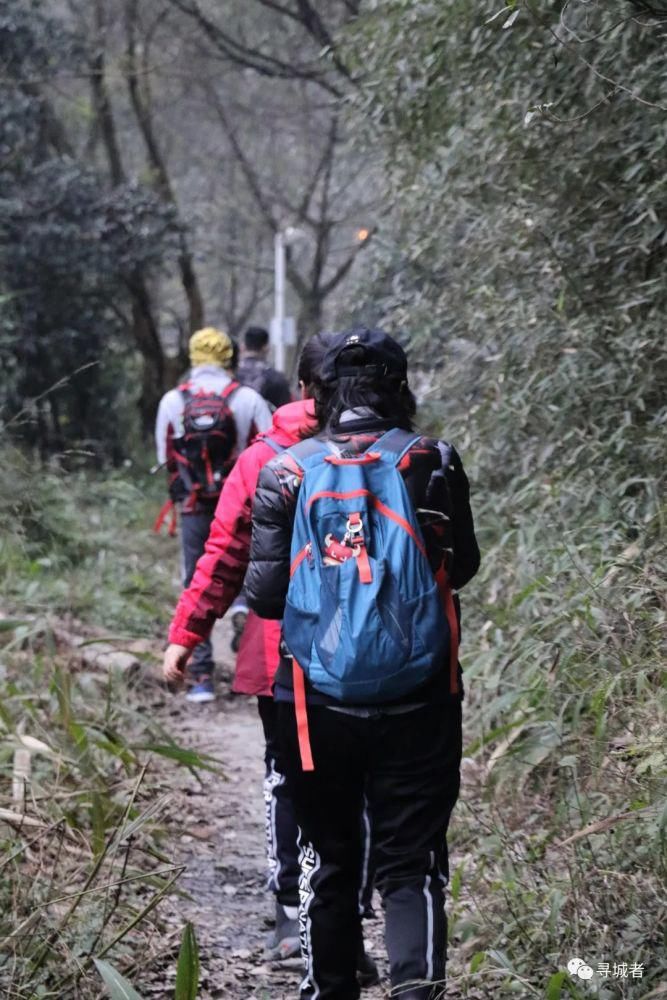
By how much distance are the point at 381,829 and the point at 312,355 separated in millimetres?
1370

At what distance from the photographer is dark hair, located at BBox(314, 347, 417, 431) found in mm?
3307

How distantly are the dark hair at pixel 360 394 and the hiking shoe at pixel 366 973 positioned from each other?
1800 millimetres

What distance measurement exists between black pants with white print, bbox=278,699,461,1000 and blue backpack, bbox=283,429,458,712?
0.11 metres

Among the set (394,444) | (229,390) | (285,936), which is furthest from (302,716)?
(229,390)

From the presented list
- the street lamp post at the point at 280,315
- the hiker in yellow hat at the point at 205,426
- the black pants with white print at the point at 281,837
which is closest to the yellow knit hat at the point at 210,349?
the hiker in yellow hat at the point at 205,426

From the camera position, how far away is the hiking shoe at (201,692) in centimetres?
750

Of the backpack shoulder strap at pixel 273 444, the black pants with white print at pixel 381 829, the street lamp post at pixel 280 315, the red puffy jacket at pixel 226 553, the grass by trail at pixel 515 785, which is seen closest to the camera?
the black pants with white print at pixel 381 829

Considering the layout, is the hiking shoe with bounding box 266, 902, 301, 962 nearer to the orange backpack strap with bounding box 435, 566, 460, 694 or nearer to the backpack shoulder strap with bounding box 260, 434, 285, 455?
the orange backpack strap with bounding box 435, 566, 460, 694

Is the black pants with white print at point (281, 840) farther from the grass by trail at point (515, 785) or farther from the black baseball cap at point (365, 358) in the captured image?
the black baseball cap at point (365, 358)

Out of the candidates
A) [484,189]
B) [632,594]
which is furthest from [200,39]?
[632,594]

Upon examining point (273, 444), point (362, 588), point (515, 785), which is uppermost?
point (273, 444)

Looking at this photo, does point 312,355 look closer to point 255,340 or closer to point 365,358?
point 365,358

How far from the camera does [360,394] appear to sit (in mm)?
3309

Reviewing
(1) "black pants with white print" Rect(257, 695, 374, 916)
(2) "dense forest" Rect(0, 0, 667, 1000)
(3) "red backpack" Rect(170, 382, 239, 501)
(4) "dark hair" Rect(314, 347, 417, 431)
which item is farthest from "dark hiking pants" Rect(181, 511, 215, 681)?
(4) "dark hair" Rect(314, 347, 417, 431)
